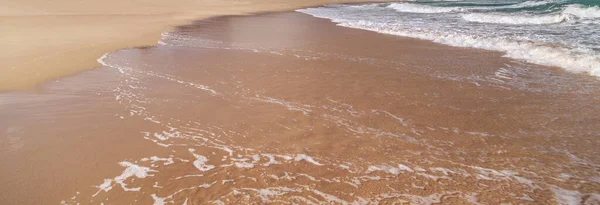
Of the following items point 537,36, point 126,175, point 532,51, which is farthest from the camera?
point 537,36

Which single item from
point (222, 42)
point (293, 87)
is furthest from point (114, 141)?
point (222, 42)

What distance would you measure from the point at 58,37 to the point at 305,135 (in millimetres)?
10994

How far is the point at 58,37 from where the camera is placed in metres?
11.4

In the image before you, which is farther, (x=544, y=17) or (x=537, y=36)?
(x=544, y=17)

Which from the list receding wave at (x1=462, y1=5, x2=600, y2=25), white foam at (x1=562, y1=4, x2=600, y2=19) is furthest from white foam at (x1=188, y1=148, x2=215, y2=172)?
white foam at (x1=562, y1=4, x2=600, y2=19)

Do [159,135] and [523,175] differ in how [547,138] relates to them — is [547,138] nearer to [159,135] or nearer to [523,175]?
[523,175]

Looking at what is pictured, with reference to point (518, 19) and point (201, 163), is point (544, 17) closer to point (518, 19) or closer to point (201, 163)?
point (518, 19)

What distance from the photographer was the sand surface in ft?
24.8

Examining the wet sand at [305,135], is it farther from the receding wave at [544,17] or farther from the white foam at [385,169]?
the receding wave at [544,17]

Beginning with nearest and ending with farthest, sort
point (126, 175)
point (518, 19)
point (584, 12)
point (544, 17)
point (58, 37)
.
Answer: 1. point (126, 175)
2. point (58, 37)
3. point (544, 17)
4. point (518, 19)
5. point (584, 12)

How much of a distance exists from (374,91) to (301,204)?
3.54 metres

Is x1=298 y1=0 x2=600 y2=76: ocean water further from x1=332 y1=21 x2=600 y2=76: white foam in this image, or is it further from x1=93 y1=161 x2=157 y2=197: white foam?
x1=93 y1=161 x2=157 y2=197: white foam

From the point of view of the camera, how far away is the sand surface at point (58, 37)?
24.8 feet

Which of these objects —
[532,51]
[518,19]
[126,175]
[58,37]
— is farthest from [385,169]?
[518,19]
